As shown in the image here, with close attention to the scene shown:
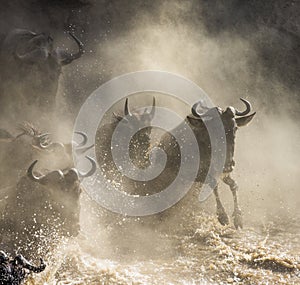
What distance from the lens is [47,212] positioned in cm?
693

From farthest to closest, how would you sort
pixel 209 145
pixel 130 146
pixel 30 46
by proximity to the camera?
pixel 30 46 → pixel 130 146 → pixel 209 145

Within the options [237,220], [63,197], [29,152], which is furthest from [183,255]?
[29,152]

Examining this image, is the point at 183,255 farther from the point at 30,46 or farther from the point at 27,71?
the point at 30,46

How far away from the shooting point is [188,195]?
874 cm

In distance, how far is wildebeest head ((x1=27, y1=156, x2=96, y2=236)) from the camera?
685 cm

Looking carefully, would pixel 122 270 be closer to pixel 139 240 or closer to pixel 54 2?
pixel 139 240

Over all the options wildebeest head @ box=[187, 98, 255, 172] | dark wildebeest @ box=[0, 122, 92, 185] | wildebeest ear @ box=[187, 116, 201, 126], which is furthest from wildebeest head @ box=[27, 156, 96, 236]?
wildebeest head @ box=[187, 98, 255, 172]

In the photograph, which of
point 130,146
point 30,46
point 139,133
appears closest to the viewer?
point 130,146

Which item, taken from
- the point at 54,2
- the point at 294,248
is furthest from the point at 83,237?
the point at 54,2

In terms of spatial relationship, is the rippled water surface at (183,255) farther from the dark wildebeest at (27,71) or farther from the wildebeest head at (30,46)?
the wildebeest head at (30,46)

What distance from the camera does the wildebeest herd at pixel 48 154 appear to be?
6898 mm

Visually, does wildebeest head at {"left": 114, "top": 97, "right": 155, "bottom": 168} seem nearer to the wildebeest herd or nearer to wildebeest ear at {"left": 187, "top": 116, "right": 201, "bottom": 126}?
the wildebeest herd

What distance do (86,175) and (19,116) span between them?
3.09m

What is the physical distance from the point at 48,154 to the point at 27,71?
2.32m
